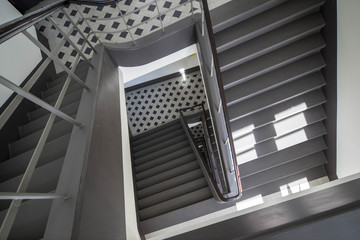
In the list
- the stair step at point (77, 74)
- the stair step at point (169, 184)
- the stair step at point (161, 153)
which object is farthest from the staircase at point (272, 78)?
the stair step at point (77, 74)

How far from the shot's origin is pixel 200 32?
10.7 feet

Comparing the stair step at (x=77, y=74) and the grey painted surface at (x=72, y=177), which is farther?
the stair step at (x=77, y=74)

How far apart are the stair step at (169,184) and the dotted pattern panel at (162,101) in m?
3.11

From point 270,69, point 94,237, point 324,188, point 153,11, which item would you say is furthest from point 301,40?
point 94,237

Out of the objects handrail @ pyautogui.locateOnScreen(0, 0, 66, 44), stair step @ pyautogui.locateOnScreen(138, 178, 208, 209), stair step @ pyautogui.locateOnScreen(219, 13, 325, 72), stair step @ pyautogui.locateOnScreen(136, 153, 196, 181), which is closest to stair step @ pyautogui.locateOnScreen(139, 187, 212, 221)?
stair step @ pyautogui.locateOnScreen(138, 178, 208, 209)

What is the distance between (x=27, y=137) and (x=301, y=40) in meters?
3.67

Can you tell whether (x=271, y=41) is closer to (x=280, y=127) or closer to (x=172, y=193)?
(x=280, y=127)

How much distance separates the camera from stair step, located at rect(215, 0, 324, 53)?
3.15 m

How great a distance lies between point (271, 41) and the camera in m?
3.30

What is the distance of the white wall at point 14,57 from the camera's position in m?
3.07

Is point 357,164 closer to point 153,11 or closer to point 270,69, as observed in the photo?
point 270,69

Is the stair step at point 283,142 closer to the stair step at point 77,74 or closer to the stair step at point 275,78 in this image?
the stair step at point 275,78

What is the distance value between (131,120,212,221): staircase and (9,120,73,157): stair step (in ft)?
6.55

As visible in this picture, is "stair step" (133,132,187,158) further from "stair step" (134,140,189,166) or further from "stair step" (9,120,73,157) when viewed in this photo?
"stair step" (9,120,73,157)
